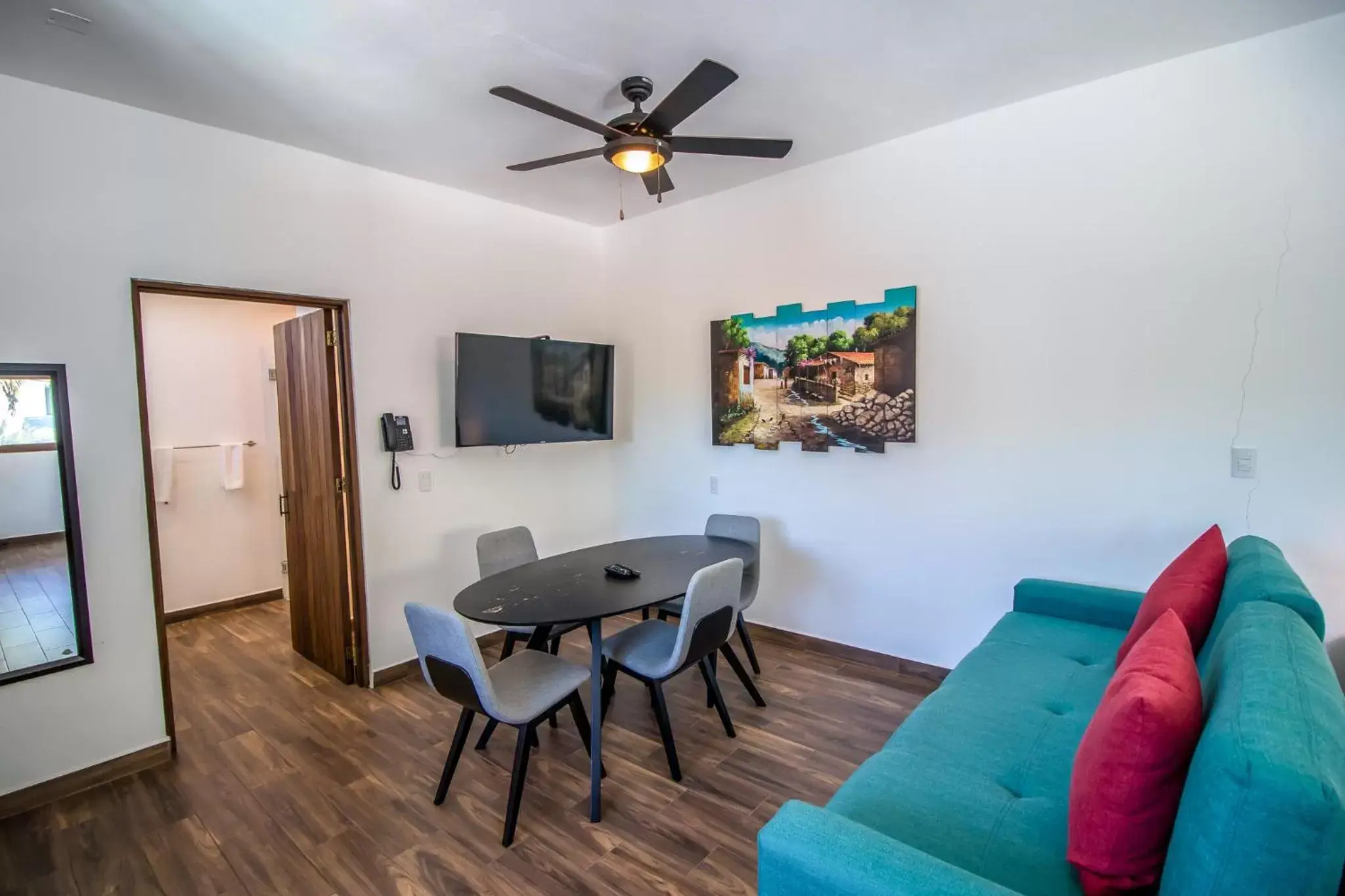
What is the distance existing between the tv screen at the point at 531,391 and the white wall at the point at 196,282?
0.97 feet

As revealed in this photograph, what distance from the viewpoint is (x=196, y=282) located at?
2.80 metres

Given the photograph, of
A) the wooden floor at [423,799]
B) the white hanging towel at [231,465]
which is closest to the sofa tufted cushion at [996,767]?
the wooden floor at [423,799]

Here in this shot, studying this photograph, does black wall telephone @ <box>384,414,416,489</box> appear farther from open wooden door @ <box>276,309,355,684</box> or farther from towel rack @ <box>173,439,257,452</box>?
towel rack @ <box>173,439,257,452</box>

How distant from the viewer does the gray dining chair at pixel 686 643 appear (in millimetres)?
2387

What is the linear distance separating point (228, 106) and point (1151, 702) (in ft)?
12.1

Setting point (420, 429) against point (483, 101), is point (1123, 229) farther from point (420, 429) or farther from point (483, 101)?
point (420, 429)

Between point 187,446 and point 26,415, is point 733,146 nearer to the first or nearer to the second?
point 26,415

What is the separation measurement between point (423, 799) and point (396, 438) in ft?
5.94

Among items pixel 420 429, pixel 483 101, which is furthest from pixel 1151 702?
pixel 420 429

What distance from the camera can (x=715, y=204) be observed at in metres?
3.95

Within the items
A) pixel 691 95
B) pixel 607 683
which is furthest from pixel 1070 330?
pixel 607 683

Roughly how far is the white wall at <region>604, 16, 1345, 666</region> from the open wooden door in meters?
2.26

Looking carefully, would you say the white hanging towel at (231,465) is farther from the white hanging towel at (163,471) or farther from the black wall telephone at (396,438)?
the black wall telephone at (396,438)

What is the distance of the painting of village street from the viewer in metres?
3.25
